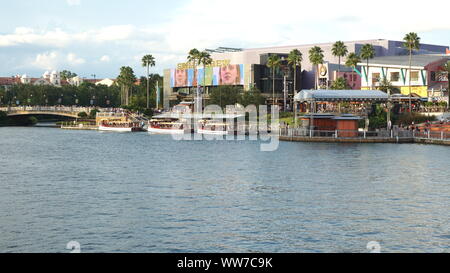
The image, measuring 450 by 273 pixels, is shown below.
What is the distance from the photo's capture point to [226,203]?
4422cm

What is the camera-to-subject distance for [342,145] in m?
98.7

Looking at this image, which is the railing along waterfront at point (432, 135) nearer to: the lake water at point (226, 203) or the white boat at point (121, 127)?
the lake water at point (226, 203)

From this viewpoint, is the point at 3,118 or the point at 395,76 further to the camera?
the point at 3,118

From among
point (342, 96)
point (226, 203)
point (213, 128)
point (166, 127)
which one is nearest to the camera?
point (226, 203)

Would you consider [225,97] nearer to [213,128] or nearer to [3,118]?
[213,128]

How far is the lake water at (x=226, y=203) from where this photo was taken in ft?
109

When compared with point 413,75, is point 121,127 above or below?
below

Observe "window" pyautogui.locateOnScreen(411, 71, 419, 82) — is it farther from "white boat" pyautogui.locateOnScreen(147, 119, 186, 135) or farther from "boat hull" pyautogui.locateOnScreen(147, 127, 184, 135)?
"boat hull" pyautogui.locateOnScreen(147, 127, 184, 135)

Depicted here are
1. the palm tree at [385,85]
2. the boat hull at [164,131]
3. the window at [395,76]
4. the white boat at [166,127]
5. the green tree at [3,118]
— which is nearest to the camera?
the boat hull at [164,131]

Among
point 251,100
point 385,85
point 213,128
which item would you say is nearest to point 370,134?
point 213,128

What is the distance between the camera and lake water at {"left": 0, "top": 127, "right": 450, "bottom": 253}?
3309cm
